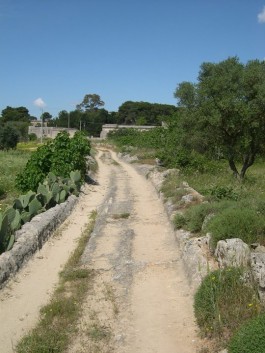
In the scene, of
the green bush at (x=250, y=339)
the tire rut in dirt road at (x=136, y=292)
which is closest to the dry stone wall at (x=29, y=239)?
the tire rut in dirt road at (x=136, y=292)

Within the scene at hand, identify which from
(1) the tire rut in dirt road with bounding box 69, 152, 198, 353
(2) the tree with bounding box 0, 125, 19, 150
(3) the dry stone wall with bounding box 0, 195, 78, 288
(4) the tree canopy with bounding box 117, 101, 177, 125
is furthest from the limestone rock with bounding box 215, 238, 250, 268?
(4) the tree canopy with bounding box 117, 101, 177, 125

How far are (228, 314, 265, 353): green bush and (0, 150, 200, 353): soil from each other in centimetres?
98

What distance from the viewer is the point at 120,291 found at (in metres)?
7.37

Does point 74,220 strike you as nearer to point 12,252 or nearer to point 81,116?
point 12,252

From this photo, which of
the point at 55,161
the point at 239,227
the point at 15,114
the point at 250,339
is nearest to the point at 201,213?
the point at 239,227

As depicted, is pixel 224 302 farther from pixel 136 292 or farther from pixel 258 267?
pixel 136 292

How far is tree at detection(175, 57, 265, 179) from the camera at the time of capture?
60.7ft

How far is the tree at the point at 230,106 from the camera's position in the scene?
18.5m

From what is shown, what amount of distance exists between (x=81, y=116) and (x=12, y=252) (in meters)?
106

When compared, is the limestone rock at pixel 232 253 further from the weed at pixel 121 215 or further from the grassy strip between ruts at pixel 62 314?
the weed at pixel 121 215

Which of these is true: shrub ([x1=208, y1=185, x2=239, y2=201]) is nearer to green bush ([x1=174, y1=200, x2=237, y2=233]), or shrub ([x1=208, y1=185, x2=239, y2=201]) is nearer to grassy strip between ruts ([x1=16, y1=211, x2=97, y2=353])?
green bush ([x1=174, y1=200, x2=237, y2=233])

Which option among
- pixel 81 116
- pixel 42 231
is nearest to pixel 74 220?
pixel 42 231

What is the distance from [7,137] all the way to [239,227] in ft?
188

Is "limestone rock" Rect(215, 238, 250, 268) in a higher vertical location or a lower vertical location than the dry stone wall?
higher
